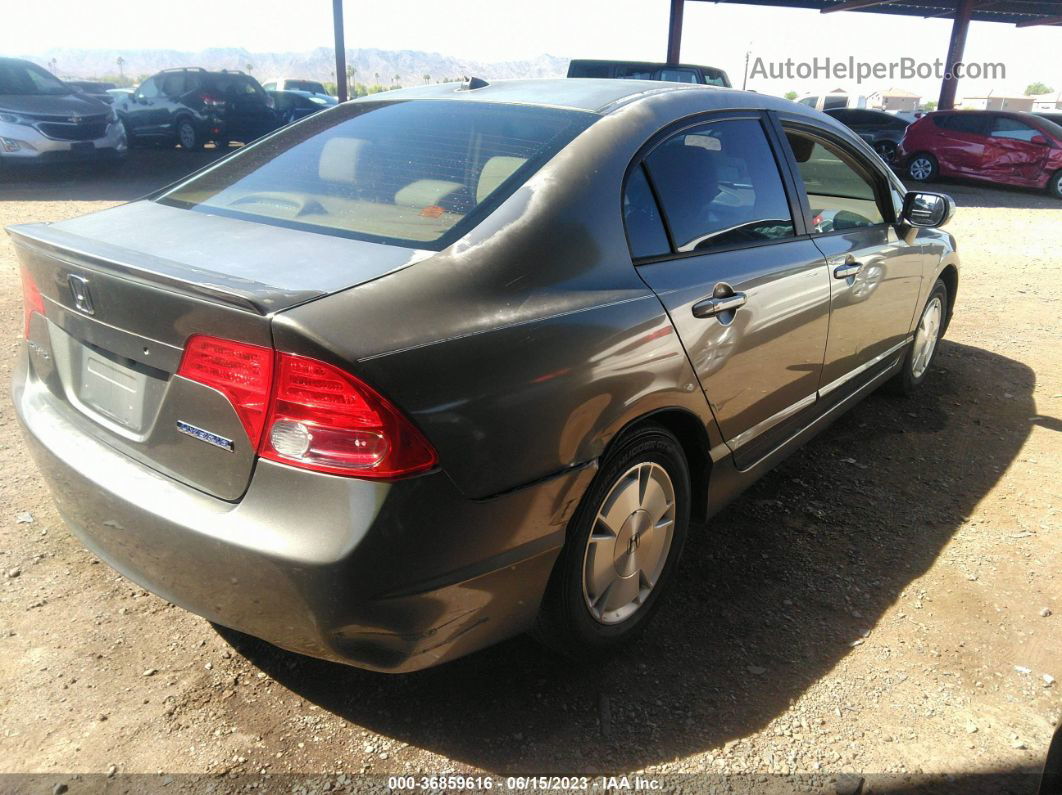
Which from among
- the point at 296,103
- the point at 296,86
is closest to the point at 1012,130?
the point at 296,103

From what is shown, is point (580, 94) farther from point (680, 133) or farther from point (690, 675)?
point (690, 675)

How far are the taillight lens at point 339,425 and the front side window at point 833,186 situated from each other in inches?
86.9

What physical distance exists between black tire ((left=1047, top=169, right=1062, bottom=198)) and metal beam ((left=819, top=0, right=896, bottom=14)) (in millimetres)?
10889

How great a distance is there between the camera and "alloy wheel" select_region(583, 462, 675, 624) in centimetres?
235

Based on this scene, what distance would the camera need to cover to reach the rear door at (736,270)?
252 centimetres

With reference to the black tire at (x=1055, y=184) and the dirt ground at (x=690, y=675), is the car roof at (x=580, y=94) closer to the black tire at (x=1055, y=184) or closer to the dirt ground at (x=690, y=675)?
the dirt ground at (x=690, y=675)

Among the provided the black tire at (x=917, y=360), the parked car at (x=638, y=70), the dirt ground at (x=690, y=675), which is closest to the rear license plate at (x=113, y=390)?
the dirt ground at (x=690, y=675)

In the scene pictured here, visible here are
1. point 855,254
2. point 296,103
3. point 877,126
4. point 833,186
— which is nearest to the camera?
point 855,254

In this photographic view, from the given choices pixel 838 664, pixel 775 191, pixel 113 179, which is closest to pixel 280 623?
pixel 838 664

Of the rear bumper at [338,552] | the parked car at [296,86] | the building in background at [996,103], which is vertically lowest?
the building in background at [996,103]

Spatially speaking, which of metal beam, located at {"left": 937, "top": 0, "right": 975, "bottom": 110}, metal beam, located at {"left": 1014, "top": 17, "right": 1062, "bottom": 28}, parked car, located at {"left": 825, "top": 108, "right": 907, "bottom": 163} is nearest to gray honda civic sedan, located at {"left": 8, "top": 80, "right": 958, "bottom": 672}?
parked car, located at {"left": 825, "top": 108, "right": 907, "bottom": 163}

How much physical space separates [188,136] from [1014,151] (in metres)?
16.1

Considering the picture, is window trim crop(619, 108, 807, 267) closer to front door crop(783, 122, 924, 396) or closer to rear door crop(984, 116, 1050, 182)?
front door crop(783, 122, 924, 396)

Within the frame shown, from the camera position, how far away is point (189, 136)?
17531 millimetres
